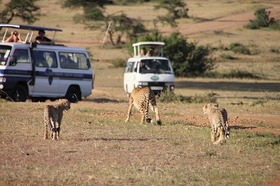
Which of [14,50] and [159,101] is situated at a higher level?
[14,50]

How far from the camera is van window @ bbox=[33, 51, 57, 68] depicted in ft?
81.0

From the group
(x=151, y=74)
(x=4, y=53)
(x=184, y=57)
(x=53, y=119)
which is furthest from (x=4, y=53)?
(x=184, y=57)

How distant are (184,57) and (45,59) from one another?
61.9 feet

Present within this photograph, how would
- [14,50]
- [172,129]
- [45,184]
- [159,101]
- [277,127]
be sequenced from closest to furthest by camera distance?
1. [45,184]
2. [172,129]
3. [277,127]
4. [14,50]
5. [159,101]

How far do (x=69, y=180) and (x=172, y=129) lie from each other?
673 centimetres

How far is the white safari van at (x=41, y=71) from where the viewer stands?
24109 mm

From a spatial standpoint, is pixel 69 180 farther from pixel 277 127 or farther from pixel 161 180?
pixel 277 127

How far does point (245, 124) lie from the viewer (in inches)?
778

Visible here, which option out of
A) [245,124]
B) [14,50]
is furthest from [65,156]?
[14,50]

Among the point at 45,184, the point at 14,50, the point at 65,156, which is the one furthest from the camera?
the point at 14,50

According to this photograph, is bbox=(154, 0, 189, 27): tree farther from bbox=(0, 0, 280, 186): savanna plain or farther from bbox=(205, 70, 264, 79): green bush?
bbox=(0, 0, 280, 186): savanna plain

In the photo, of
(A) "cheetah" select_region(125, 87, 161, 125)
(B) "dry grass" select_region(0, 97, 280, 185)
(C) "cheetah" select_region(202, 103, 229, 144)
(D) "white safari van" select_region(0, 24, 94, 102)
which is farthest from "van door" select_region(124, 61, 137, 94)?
(C) "cheetah" select_region(202, 103, 229, 144)

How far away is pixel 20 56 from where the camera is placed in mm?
24250

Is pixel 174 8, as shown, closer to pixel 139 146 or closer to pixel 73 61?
pixel 73 61
